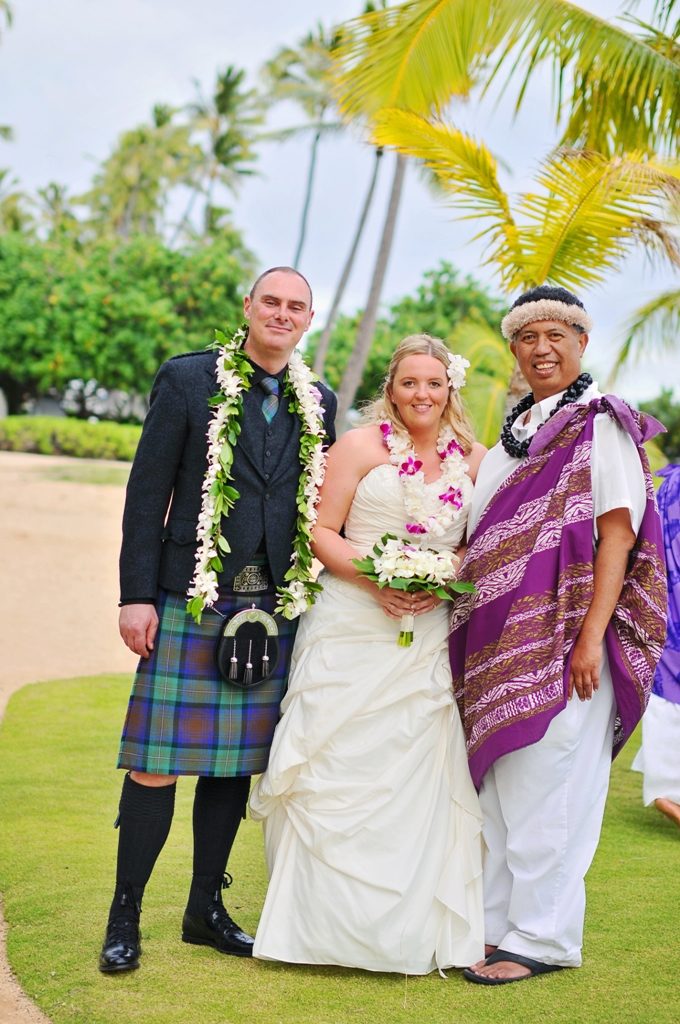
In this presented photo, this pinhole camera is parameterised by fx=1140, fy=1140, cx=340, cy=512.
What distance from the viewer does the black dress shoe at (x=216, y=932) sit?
4066 mm

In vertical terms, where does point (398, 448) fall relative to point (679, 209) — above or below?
below

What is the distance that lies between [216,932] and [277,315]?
2.23 meters

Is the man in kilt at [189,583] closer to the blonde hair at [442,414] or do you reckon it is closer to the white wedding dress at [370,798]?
the white wedding dress at [370,798]

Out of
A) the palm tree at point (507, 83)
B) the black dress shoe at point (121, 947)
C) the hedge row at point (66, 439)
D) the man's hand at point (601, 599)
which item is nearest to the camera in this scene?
the black dress shoe at point (121, 947)

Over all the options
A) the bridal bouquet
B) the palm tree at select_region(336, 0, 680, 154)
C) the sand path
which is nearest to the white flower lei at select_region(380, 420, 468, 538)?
the bridal bouquet

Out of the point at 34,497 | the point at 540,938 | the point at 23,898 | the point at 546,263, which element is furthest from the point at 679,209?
the point at 34,497

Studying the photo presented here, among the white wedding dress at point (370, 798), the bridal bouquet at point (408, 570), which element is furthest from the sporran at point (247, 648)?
the bridal bouquet at point (408, 570)

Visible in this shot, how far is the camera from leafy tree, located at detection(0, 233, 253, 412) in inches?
1235

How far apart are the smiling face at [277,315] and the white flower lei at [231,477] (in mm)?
87

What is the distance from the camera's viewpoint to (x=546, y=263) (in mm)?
8062

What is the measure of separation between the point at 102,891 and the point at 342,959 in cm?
132

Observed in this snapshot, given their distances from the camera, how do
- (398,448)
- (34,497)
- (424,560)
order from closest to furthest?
1. (424,560)
2. (398,448)
3. (34,497)

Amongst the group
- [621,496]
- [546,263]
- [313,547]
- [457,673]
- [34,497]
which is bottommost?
[34,497]

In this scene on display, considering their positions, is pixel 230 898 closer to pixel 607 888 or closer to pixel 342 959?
pixel 342 959
